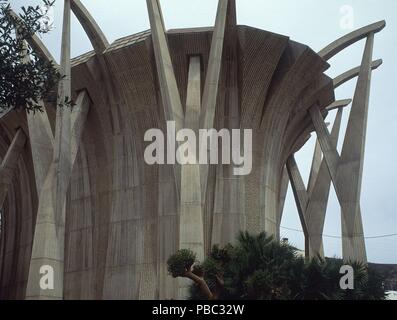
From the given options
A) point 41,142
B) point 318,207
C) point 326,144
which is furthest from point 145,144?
point 318,207

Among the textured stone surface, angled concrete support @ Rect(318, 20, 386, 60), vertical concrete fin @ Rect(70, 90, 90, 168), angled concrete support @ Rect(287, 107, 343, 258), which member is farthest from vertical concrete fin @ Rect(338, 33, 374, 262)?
vertical concrete fin @ Rect(70, 90, 90, 168)

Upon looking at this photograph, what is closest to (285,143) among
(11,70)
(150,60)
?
(150,60)

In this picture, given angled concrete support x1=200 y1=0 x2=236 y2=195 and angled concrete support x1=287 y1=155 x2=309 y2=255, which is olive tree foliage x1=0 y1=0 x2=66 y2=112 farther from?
angled concrete support x1=287 y1=155 x2=309 y2=255

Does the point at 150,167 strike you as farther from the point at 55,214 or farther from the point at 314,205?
the point at 314,205

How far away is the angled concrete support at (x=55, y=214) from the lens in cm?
2038

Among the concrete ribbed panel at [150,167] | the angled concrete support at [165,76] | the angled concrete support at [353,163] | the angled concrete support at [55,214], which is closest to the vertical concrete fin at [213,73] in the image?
the angled concrete support at [165,76]

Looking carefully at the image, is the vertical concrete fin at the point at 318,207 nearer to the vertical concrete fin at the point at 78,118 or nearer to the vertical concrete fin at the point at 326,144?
the vertical concrete fin at the point at 326,144

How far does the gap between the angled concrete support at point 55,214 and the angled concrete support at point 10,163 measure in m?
7.94

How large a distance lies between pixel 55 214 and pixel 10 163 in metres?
9.40

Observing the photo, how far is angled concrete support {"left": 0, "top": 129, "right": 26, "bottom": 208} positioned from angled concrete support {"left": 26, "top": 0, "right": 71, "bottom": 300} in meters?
7.94

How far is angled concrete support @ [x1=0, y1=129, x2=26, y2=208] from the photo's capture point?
1159 inches

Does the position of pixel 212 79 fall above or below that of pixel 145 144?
above

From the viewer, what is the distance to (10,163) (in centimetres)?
2989

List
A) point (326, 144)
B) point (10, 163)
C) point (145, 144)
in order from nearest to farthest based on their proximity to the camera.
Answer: point (145, 144), point (326, 144), point (10, 163)
